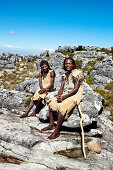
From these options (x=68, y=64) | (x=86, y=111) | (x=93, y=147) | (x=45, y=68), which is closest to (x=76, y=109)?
(x=86, y=111)

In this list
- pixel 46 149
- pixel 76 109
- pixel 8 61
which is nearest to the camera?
pixel 46 149

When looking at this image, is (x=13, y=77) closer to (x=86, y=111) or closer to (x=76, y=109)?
(x=86, y=111)

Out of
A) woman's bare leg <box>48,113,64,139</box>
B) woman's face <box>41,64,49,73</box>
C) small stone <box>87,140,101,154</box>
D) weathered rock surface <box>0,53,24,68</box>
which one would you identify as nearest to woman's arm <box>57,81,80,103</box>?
woman's bare leg <box>48,113,64,139</box>

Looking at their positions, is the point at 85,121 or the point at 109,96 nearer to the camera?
the point at 85,121

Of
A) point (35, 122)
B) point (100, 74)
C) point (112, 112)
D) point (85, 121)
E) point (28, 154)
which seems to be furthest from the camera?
point (100, 74)

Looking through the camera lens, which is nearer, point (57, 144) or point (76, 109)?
point (57, 144)

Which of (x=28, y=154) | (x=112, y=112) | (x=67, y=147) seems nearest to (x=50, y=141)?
(x=67, y=147)

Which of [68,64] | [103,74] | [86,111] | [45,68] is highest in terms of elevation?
[68,64]

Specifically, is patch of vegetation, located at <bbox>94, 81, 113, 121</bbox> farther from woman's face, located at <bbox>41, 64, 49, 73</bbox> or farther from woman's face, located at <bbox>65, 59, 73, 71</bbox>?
woman's face, located at <bbox>41, 64, 49, 73</bbox>

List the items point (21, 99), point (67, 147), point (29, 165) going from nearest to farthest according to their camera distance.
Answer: point (29, 165)
point (67, 147)
point (21, 99)

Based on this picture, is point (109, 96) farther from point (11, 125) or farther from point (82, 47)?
point (82, 47)

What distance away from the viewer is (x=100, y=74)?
911 inches

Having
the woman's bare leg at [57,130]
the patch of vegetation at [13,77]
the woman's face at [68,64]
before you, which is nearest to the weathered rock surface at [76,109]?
the woman's bare leg at [57,130]

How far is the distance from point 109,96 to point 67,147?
10298 mm
